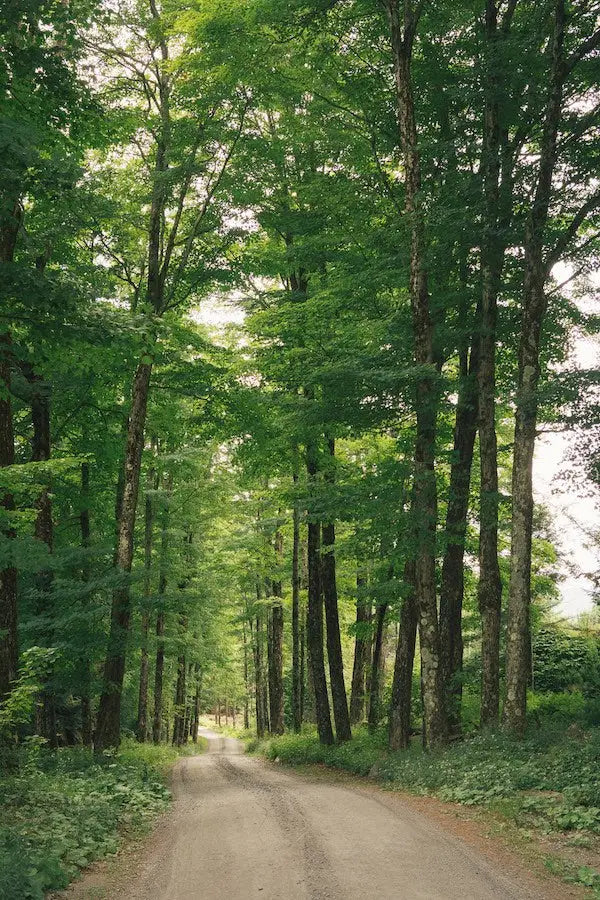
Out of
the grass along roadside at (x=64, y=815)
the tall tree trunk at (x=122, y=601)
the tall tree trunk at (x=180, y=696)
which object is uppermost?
the tall tree trunk at (x=122, y=601)

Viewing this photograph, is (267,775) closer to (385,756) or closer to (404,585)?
(385,756)

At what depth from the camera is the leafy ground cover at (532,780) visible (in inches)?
289

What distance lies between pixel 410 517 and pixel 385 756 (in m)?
5.69

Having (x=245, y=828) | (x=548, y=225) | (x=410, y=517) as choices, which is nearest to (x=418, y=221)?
(x=548, y=225)

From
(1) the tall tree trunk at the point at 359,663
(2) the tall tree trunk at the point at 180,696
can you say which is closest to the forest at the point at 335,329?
(1) the tall tree trunk at the point at 359,663

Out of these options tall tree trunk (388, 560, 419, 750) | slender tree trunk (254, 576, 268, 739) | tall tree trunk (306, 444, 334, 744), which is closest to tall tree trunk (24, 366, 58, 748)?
tall tree trunk (306, 444, 334, 744)

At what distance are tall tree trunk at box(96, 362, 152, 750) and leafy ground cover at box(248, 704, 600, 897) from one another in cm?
578

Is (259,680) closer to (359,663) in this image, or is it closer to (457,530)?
(359,663)

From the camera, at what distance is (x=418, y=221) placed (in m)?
13.2

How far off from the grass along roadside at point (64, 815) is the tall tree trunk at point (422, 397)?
A: 17.9 feet

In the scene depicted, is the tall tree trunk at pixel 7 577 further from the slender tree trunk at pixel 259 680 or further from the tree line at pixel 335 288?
the slender tree trunk at pixel 259 680

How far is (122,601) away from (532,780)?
9.40 meters

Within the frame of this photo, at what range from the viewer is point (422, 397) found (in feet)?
43.6

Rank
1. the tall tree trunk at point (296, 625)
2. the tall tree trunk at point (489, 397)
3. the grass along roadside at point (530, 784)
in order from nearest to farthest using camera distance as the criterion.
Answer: the grass along roadside at point (530, 784) < the tall tree trunk at point (489, 397) < the tall tree trunk at point (296, 625)
